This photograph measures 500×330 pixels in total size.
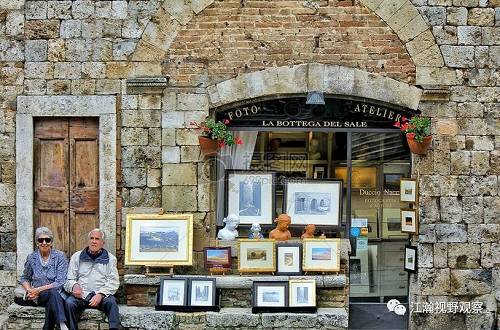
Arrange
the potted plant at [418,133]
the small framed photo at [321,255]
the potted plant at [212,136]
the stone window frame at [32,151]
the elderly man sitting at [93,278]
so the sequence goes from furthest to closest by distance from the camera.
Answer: the stone window frame at [32,151], the potted plant at [212,136], the potted plant at [418,133], the small framed photo at [321,255], the elderly man sitting at [93,278]

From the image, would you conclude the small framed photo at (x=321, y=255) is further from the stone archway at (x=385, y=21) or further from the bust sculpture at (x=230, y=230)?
the stone archway at (x=385, y=21)

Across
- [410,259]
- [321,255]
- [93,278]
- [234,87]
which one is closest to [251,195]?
[321,255]

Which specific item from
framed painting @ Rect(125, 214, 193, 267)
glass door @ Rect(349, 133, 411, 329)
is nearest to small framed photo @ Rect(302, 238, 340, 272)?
glass door @ Rect(349, 133, 411, 329)

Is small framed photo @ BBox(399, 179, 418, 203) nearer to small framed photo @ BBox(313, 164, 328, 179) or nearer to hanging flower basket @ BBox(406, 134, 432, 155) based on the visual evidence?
hanging flower basket @ BBox(406, 134, 432, 155)

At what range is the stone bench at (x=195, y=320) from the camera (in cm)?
895

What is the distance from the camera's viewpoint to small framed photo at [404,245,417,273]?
9758 millimetres

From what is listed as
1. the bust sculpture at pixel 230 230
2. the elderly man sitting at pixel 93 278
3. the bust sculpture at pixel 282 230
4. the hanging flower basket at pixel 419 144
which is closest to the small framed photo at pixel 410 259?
the hanging flower basket at pixel 419 144

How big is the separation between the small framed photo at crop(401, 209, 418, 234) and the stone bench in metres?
1.48

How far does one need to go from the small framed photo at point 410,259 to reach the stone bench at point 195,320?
4.13 ft

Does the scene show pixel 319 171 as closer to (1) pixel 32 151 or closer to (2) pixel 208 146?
(2) pixel 208 146

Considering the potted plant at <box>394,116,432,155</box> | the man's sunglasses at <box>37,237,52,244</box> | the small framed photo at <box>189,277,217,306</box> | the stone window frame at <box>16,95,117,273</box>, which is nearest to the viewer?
the man's sunglasses at <box>37,237,52,244</box>

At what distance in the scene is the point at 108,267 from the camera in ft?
30.0

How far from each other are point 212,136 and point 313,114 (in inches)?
53.7

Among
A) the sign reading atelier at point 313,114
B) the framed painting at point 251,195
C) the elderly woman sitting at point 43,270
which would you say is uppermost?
the sign reading atelier at point 313,114
